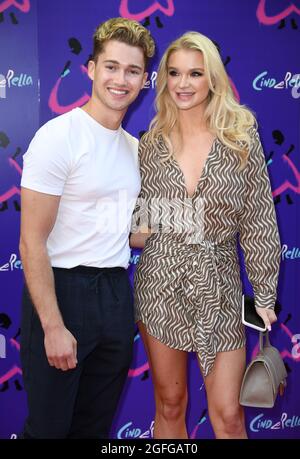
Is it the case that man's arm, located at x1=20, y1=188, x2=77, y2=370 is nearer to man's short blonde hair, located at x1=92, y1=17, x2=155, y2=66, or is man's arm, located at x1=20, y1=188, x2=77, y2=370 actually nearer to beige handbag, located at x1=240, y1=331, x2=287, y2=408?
man's short blonde hair, located at x1=92, y1=17, x2=155, y2=66

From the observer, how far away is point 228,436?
222cm

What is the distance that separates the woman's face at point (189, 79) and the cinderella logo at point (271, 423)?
6.48 ft

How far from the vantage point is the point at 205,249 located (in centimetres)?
213

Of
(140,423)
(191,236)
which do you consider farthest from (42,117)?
(140,423)

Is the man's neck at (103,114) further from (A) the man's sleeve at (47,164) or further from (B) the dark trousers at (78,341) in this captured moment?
(B) the dark trousers at (78,341)

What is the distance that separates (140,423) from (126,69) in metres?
2.06

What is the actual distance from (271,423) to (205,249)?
64.7 inches

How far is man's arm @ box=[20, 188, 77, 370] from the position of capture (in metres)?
1.79

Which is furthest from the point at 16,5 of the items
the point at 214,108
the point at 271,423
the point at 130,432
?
the point at 271,423

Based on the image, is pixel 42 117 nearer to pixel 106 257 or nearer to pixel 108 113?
pixel 108 113

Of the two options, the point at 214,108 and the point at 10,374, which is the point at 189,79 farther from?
the point at 10,374

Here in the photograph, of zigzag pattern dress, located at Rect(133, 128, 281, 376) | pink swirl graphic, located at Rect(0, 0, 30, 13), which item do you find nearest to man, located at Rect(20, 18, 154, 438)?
zigzag pattern dress, located at Rect(133, 128, 281, 376)

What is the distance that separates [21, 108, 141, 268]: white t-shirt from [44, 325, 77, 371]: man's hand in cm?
23

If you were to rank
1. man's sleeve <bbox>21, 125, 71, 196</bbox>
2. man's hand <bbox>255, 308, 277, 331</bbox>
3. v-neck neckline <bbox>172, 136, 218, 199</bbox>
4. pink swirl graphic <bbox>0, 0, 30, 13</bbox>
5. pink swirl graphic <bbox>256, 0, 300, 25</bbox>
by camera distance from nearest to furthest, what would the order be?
man's sleeve <bbox>21, 125, 71, 196</bbox> < v-neck neckline <bbox>172, 136, 218, 199</bbox> < man's hand <bbox>255, 308, 277, 331</bbox> < pink swirl graphic <bbox>0, 0, 30, 13</bbox> < pink swirl graphic <bbox>256, 0, 300, 25</bbox>
